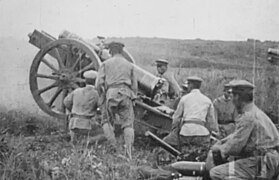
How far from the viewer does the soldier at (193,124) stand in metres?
5.07

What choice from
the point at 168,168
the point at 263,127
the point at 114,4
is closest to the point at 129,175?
the point at 168,168

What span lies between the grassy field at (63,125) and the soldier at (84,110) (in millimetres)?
194

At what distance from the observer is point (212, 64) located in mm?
6047

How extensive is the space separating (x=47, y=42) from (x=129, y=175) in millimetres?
2475

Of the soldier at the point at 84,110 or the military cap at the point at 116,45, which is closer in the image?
the military cap at the point at 116,45

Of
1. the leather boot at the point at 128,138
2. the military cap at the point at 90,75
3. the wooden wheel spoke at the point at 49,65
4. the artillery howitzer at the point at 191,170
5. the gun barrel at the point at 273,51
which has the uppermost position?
the gun barrel at the point at 273,51

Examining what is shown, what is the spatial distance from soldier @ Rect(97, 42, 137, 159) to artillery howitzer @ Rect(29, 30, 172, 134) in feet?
0.94

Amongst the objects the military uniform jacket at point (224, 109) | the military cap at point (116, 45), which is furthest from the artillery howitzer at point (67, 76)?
the military uniform jacket at point (224, 109)

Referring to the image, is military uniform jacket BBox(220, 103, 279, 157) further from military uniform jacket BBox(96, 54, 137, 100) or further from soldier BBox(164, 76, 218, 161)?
military uniform jacket BBox(96, 54, 137, 100)

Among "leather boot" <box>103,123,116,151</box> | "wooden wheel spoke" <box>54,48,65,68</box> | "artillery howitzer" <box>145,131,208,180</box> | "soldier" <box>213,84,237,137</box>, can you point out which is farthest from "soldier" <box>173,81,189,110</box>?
"artillery howitzer" <box>145,131,208,180</box>

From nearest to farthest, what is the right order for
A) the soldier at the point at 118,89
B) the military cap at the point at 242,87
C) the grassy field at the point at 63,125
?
1. the military cap at the point at 242,87
2. the grassy field at the point at 63,125
3. the soldier at the point at 118,89

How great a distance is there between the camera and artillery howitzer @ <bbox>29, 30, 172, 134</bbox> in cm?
579

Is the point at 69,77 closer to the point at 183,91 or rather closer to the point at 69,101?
the point at 69,101

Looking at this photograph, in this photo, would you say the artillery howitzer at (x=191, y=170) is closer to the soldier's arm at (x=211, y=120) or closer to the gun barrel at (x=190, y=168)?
the gun barrel at (x=190, y=168)
